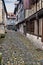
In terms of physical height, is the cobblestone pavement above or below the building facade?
→ below

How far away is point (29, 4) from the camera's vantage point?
2480 centimetres

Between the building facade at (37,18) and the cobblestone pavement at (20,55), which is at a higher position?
Answer: the building facade at (37,18)

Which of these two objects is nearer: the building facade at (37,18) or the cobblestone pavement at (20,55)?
the cobblestone pavement at (20,55)

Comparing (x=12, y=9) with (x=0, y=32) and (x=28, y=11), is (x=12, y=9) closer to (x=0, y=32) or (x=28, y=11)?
(x=28, y=11)

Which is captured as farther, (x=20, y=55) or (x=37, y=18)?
(x=37, y=18)

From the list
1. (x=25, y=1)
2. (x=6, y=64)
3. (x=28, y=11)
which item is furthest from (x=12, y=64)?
(x=25, y=1)

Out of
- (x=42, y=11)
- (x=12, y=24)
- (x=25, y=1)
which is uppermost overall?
(x=25, y=1)

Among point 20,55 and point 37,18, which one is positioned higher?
point 37,18


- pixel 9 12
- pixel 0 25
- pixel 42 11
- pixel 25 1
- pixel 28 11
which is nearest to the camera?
pixel 42 11

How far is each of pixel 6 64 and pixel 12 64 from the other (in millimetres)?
323

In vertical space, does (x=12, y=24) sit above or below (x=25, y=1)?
below

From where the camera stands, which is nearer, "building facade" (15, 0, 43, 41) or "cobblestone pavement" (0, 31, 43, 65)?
"cobblestone pavement" (0, 31, 43, 65)

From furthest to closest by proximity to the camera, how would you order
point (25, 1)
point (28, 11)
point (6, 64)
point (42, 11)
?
point (25, 1) < point (28, 11) < point (42, 11) < point (6, 64)

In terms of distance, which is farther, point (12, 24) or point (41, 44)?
point (12, 24)
